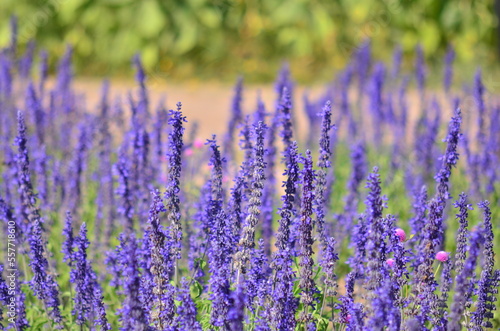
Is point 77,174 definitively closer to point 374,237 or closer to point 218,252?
point 218,252

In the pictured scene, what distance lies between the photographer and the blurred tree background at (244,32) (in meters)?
12.9

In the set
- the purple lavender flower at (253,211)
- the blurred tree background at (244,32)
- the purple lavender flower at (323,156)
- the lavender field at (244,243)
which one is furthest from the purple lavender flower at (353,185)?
the blurred tree background at (244,32)

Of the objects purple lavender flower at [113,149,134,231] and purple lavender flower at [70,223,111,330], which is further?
purple lavender flower at [113,149,134,231]

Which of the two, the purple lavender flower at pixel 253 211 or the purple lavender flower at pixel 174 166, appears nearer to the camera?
the purple lavender flower at pixel 253 211

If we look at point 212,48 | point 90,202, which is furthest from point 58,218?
point 212,48

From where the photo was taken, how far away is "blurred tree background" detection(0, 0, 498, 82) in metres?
12.9

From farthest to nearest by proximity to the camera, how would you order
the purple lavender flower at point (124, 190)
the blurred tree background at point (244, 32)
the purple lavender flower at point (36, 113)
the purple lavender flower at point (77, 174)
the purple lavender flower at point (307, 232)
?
1. the blurred tree background at point (244, 32)
2. the purple lavender flower at point (36, 113)
3. the purple lavender flower at point (77, 174)
4. the purple lavender flower at point (124, 190)
5. the purple lavender flower at point (307, 232)

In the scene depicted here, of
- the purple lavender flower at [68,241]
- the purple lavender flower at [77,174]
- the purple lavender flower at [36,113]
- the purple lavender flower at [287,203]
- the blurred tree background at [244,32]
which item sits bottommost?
the purple lavender flower at [68,241]

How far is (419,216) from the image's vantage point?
11.7 feet

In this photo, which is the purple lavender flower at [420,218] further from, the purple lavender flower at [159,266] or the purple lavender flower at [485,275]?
the purple lavender flower at [159,266]

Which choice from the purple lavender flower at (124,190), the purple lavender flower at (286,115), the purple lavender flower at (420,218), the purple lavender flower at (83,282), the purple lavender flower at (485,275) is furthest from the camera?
the purple lavender flower at (124,190)

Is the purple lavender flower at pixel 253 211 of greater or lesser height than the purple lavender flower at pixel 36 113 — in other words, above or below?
below

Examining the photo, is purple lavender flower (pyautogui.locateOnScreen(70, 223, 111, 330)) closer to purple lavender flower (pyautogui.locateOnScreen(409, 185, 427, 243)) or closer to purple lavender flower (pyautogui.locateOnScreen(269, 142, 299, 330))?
purple lavender flower (pyautogui.locateOnScreen(269, 142, 299, 330))

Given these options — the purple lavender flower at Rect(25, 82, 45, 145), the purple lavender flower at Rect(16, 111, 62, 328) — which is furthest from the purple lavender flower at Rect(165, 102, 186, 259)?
the purple lavender flower at Rect(25, 82, 45, 145)
